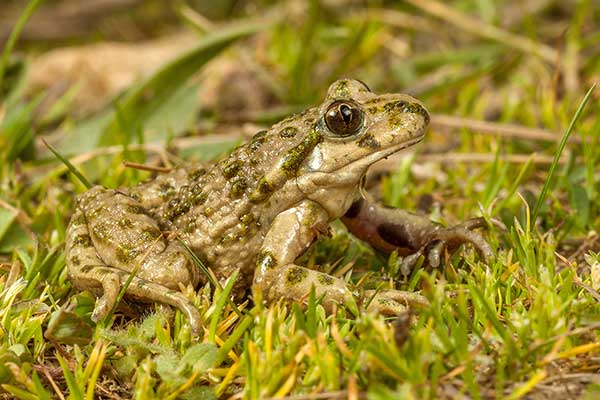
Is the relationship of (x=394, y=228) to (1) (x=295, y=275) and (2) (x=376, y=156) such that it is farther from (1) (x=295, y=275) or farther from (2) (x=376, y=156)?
(1) (x=295, y=275)

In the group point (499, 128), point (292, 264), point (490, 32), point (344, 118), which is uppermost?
point (490, 32)

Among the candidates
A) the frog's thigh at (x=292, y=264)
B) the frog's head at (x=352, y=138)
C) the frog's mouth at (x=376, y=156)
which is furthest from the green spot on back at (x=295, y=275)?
the frog's mouth at (x=376, y=156)

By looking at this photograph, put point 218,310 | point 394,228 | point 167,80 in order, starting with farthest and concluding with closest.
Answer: point 167,80 → point 394,228 → point 218,310

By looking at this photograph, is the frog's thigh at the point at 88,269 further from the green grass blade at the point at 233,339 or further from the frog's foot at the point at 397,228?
the frog's foot at the point at 397,228

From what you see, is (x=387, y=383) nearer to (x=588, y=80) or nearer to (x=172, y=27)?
(x=588, y=80)

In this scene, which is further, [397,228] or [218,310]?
[397,228]

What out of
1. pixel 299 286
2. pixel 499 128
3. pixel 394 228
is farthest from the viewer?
pixel 499 128

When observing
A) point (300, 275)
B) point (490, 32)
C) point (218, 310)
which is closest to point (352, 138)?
point (300, 275)
